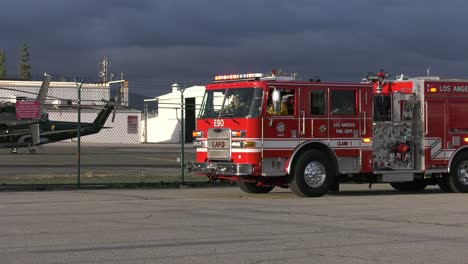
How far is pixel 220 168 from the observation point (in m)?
16.5

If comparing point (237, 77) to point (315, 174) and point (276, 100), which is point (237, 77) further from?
point (315, 174)

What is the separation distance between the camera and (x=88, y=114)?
2653 inches

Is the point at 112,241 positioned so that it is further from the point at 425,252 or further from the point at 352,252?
the point at 425,252

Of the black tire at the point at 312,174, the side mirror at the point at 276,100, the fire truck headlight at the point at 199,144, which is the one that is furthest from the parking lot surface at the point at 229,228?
the side mirror at the point at 276,100

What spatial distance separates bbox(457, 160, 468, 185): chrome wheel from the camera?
61.8 ft

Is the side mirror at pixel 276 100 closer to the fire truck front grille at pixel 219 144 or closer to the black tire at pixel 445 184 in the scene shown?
the fire truck front grille at pixel 219 144

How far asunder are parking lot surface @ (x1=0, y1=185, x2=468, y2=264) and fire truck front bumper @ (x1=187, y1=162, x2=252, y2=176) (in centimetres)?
66

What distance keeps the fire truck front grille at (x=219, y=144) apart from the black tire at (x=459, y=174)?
6.24 meters

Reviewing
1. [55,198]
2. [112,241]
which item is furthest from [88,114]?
[112,241]

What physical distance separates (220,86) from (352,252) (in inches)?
338

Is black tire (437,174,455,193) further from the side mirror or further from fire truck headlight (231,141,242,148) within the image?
fire truck headlight (231,141,242,148)

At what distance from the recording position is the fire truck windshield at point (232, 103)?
16.1 meters

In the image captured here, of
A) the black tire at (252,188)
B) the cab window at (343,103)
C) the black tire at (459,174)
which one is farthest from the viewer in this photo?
the black tire at (459,174)

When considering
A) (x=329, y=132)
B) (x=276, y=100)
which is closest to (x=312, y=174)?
(x=329, y=132)
